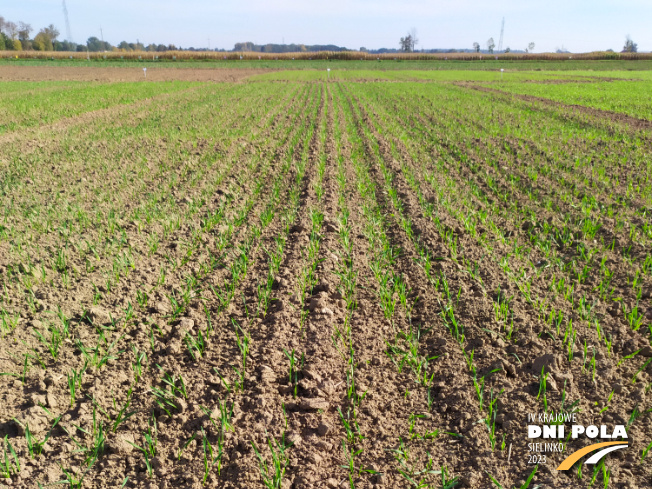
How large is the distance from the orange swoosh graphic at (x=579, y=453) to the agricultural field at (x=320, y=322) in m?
0.05

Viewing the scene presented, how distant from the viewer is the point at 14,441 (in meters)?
2.87

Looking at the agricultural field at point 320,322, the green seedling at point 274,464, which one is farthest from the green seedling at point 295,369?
the green seedling at point 274,464

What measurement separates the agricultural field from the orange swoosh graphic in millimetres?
51

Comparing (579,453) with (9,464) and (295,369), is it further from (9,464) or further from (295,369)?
(9,464)

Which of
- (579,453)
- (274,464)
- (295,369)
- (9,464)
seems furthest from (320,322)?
(9,464)

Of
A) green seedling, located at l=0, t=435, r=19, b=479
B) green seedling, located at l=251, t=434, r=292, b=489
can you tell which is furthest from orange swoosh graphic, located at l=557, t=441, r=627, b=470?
green seedling, located at l=0, t=435, r=19, b=479

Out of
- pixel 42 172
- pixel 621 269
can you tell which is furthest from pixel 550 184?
pixel 42 172

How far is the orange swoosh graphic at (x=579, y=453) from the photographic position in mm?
2650

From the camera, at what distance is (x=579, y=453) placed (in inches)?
107

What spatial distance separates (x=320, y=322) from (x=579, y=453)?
235cm

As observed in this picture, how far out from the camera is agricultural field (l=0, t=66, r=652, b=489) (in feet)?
9.19

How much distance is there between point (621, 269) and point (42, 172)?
35.7 ft

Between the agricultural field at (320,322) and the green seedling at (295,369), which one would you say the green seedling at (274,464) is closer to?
the agricultural field at (320,322)

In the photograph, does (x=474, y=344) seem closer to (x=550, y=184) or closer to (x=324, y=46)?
(x=550, y=184)
